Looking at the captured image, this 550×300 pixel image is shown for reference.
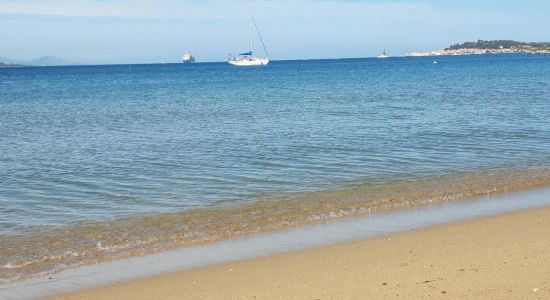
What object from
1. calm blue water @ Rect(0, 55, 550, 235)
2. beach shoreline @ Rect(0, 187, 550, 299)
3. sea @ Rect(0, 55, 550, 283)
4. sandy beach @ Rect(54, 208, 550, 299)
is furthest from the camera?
calm blue water @ Rect(0, 55, 550, 235)

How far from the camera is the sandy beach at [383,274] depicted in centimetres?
759

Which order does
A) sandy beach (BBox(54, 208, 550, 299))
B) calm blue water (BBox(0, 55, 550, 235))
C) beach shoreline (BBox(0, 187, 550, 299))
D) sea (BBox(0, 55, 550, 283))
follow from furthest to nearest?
calm blue water (BBox(0, 55, 550, 235)) → sea (BBox(0, 55, 550, 283)) → beach shoreline (BBox(0, 187, 550, 299)) → sandy beach (BBox(54, 208, 550, 299))

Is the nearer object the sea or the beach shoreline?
Answer: the beach shoreline

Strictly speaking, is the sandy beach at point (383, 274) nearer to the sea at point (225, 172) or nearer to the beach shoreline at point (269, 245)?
the beach shoreline at point (269, 245)

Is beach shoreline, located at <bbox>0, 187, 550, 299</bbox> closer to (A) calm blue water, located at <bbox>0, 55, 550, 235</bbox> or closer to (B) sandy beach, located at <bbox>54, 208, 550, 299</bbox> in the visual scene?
(B) sandy beach, located at <bbox>54, 208, 550, 299</bbox>

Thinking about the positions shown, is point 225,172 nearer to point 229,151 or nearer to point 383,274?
point 229,151

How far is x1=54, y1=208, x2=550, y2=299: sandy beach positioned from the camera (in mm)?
7594

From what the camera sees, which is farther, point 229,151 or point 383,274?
point 229,151

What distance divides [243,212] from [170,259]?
320 centimetres

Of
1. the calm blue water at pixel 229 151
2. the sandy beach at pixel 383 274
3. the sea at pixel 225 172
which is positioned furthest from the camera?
the calm blue water at pixel 229 151

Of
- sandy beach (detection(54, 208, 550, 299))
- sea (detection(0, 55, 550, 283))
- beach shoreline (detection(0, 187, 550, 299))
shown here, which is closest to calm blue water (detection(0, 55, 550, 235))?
sea (detection(0, 55, 550, 283))

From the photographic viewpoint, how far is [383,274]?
8242 mm

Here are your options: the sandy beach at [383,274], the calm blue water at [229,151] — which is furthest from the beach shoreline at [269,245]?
the calm blue water at [229,151]

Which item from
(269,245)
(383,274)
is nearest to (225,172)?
(269,245)
